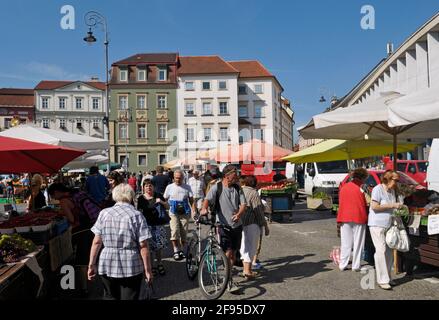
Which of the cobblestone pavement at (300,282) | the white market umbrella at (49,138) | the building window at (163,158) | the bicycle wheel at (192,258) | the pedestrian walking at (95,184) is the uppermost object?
the building window at (163,158)

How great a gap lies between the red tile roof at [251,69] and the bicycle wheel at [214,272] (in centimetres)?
5757

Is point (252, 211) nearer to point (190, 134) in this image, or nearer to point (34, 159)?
point (34, 159)

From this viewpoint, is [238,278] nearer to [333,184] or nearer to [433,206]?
[433,206]

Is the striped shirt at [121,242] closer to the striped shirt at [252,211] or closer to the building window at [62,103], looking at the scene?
the striped shirt at [252,211]

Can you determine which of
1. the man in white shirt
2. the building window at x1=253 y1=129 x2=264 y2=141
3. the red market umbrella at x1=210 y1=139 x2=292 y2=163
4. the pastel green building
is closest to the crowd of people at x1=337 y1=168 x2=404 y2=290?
the red market umbrella at x1=210 y1=139 x2=292 y2=163

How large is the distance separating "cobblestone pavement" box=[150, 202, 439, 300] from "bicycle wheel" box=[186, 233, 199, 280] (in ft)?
0.47

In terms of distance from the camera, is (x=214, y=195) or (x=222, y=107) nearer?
(x=214, y=195)

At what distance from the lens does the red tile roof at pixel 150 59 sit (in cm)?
5908

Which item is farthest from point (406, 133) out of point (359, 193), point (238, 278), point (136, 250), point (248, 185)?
point (136, 250)

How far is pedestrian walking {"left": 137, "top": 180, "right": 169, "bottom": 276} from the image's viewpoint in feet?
22.6

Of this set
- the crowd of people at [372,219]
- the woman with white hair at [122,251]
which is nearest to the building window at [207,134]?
the crowd of people at [372,219]

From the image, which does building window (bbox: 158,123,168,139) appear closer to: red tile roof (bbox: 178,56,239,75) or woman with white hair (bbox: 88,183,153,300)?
red tile roof (bbox: 178,56,239,75)
